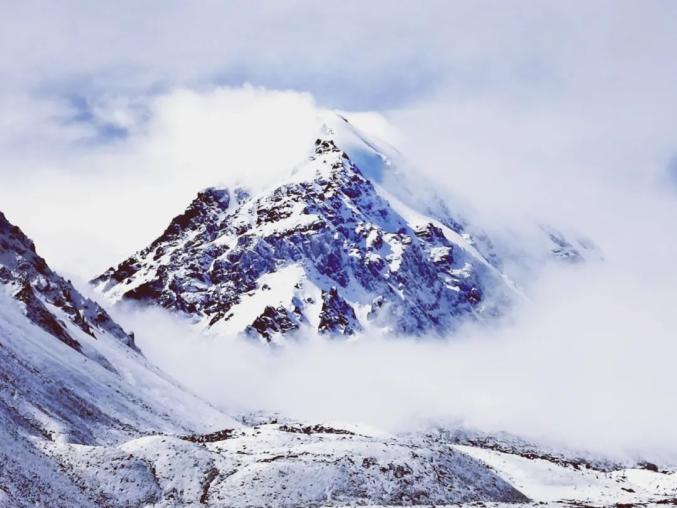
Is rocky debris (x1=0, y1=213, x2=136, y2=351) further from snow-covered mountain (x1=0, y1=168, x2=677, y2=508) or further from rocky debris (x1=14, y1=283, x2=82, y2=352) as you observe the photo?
snow-covered mountain (x1=0, y1=168, x2=677, y2=508)

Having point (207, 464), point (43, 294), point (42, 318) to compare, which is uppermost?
point (43, 294)

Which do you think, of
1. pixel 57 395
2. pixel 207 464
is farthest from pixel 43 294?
pixel 207 464

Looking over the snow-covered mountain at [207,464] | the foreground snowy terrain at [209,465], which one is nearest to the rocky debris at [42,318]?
the snow-covered mountain at [207,464]

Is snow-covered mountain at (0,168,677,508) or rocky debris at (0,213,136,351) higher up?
rocky debris at (0,213,136,351)

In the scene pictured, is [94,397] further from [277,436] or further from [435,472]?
[435,472]

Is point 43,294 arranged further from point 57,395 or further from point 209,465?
point 209,465

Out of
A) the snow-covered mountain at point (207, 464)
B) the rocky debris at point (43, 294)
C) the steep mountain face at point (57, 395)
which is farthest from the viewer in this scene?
the rocky debris at point (43, 294)

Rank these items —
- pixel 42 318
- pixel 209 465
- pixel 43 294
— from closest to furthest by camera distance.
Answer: pixel 209 465 → pixel 42 318 → pixel 43 294

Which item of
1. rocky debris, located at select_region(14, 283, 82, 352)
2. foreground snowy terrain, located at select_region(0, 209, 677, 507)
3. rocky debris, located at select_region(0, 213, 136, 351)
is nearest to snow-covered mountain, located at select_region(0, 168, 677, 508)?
foreground snowy terrain, located at select_region(0, 209, 677, 507)

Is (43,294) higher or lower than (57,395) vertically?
higher

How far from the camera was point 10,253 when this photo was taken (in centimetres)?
16225

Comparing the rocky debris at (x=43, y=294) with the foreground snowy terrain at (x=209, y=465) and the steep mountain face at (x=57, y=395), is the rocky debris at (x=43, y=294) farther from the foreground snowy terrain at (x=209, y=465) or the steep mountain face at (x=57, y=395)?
the foreground snowy terrain at (x=209, y=465)

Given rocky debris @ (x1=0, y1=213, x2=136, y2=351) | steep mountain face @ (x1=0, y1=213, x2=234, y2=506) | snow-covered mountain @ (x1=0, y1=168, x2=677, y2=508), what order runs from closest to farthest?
steep mountain face @ (x1=0, y1=213, x2=234, y2=506), snow-covered mountain @ (x1=0, y1=168, x2=677, y2=508), rocky debris @ (x1=0, y1=213, x2=136, y2=351)

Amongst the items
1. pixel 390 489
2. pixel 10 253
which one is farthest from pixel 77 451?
pixel 10 253
